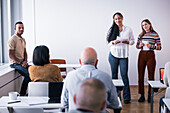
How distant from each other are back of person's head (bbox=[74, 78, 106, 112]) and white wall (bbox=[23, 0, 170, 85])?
587 cm

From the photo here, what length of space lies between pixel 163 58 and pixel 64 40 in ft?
9.68

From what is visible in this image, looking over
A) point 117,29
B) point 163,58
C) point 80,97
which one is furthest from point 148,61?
point 80,97

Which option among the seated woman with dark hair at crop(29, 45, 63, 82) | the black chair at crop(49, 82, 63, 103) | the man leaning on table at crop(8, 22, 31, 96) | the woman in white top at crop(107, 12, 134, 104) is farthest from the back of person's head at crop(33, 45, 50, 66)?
the woman in white top at crop(107, 12, 134, 104)

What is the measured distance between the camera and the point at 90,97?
139 centimetres

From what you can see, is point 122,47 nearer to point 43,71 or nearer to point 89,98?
point 43,71

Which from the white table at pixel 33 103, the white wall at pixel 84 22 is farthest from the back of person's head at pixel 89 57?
the white wall at pixel 84 22

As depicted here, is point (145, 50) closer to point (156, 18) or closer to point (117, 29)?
point (117, 29)

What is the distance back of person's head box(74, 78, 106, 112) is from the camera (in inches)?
54.5

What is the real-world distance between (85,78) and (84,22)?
198 inches

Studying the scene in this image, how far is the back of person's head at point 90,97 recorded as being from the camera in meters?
1.38

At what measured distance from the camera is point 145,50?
17.8 ft

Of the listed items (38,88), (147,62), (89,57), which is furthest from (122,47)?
(89,57)

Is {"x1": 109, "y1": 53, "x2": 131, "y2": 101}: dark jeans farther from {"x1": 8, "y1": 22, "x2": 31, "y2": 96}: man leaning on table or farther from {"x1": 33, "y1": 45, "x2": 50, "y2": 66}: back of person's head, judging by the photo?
{"x1": 33, "y1": 45, "x2": 50, "y2": 66}: back of person's head

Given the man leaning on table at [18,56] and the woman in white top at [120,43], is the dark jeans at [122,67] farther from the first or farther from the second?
the man leaning on table at [18,56]
